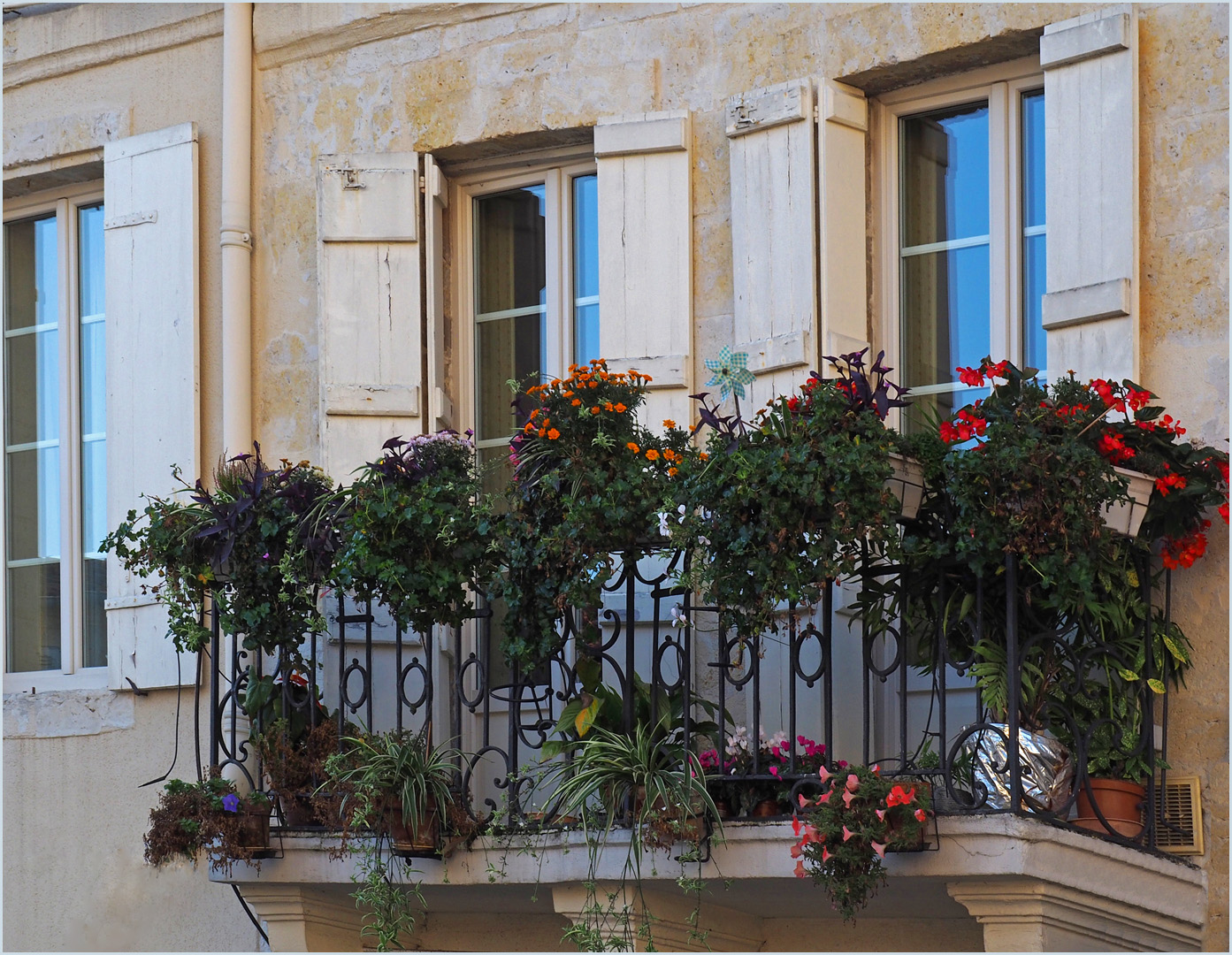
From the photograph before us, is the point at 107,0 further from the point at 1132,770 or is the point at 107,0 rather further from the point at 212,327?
the point at 1132,770

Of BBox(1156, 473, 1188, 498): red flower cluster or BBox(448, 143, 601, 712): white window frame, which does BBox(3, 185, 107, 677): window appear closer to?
BBox(448, 143, 601, 712): white window frame

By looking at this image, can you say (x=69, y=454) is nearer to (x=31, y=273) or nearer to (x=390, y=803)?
(x=31, y=273)

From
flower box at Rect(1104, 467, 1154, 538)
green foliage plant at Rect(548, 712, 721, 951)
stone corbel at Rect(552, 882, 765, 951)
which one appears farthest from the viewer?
stone corbel at Rect(552, 882, 765, 951)

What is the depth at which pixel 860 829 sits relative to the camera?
4.66 metres

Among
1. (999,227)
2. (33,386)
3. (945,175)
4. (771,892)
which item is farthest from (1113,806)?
(33,386)

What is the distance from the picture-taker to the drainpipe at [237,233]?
6.72 meters

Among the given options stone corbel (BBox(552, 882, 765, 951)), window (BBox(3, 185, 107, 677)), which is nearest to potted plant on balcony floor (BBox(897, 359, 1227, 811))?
stone corbel (BBox(552, 882, 765, 951))

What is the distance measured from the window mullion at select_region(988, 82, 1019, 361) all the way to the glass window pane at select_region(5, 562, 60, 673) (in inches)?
146

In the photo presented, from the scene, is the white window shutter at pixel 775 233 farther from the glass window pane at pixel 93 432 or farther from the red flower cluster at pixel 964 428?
the glass window pane at pixel 93 432

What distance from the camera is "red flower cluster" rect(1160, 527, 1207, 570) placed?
5078 mm

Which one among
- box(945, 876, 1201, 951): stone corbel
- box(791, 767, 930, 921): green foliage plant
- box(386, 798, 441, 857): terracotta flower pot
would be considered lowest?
box(945, 876, 1201, 951): stone corbel

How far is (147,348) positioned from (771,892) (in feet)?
10.3

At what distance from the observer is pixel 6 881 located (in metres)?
6.87

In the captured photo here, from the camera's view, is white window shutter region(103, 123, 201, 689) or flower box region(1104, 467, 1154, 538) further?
white window shutter region(103, 123, 201, 689)
